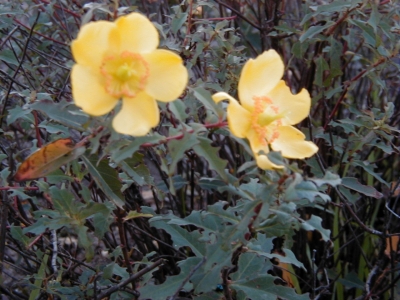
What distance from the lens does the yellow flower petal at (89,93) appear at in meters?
0.96

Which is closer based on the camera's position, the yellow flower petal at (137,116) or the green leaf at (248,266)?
the yellow flower petal at (137,116)

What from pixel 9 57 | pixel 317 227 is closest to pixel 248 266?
pixel 317 227

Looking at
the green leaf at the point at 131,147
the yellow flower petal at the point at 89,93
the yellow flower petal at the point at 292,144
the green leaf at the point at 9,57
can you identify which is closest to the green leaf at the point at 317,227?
the yellow flower petal at the point at 292,144

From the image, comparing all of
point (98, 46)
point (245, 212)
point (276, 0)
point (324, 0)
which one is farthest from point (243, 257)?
point (324, 0)

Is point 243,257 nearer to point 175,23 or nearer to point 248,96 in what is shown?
point 248,96

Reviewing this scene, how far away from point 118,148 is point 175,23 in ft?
2.10

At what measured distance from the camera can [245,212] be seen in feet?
3.52

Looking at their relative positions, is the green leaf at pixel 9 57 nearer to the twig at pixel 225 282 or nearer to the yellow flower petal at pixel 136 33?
the yellow flower petal at pixel 136 33

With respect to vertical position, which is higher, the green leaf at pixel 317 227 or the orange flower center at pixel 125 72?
the orange flower center at pixel 125 72

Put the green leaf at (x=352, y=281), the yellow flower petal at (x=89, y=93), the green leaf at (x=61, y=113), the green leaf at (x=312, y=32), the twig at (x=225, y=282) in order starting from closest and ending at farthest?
1. the yellow flower petal at (x=89, y=93)
2. the green leaf at (x=61, y=113)
3. the twig at (x=225, y=282)
4. the green leaf at (x=312, y=32)
5. the green leaf at (x=352, y=281)

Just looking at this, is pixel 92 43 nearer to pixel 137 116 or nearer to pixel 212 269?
pixel 137 116

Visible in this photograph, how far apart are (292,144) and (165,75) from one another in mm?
360

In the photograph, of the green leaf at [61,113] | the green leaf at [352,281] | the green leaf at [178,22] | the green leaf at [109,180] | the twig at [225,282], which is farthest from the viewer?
the green leaf at [352,281]

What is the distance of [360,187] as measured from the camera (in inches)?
61.6
